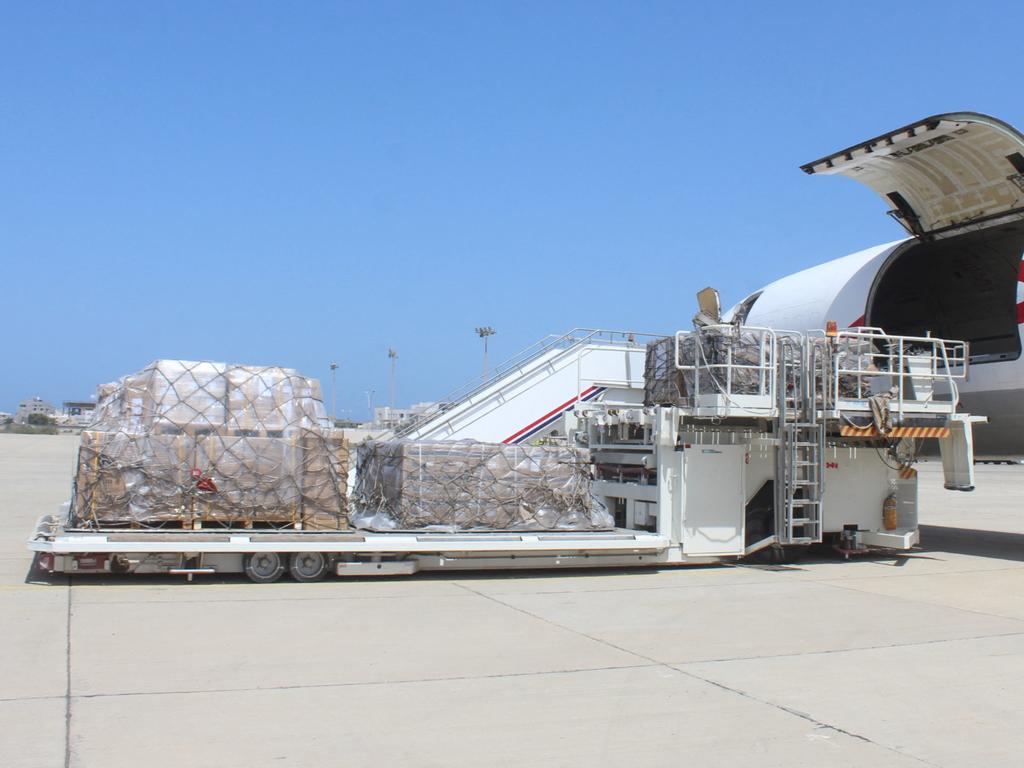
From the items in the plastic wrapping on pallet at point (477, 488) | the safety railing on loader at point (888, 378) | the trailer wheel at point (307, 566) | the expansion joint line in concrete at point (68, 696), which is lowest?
the expansion joint line in concrete at point (68, 696)

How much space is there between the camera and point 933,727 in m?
6.68

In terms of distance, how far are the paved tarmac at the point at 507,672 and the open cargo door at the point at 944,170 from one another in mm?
6628

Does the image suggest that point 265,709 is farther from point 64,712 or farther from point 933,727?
point 933,727

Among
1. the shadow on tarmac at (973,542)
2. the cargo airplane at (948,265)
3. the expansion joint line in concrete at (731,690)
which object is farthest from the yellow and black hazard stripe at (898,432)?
the expansion joint line in concrete at (731,690)

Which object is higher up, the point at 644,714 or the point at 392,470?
the point at 392,470

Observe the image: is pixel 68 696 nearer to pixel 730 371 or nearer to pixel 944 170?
pixel 730 371

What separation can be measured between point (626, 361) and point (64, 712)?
1314 cm

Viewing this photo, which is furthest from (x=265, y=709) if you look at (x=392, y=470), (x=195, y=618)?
(x=392, y=470)

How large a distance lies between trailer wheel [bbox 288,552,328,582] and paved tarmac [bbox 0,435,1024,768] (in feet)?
1.04

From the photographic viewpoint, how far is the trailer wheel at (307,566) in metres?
11.8

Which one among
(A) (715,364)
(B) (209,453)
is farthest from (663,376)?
(B) (209,453)

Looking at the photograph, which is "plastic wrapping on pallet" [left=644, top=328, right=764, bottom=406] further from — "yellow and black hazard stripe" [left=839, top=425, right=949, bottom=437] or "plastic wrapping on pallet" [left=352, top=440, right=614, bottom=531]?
"plastic wrapping on pallet" [left=352, top=440, right=614, bottom=531]

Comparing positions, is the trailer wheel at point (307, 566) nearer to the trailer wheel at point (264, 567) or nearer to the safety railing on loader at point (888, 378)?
the trailer wheel at point (264, 567)

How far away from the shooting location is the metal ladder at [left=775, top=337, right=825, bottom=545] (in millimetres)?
14094
